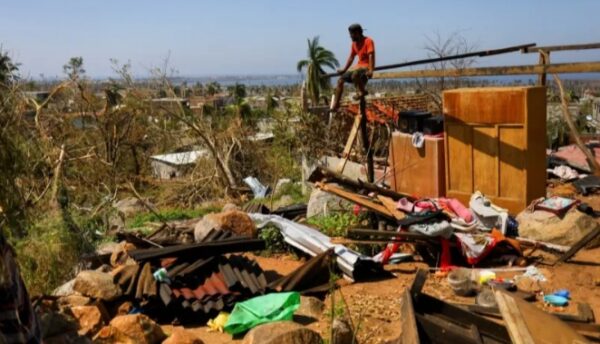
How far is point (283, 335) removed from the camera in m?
5.10

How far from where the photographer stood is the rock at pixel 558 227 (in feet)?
25.7

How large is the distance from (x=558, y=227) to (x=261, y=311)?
4.42 m

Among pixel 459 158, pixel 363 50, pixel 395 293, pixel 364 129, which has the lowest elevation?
pixel 395 293

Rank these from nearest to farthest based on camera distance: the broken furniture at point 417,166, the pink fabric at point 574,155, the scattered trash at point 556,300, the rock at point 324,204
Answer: the scattered trash at point 556,300 < the broken furniture at point 417,166 < the rock at point 324,204 < the pink fabric at point 574,155

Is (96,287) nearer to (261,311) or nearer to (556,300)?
(261,311)

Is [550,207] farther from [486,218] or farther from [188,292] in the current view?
[188,292]

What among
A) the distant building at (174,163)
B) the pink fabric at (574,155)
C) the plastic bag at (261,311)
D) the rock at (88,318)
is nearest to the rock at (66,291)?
the rock at (88,318)

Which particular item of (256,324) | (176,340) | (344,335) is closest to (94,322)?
(176,340)

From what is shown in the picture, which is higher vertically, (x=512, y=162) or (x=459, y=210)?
(x=512, y=162)

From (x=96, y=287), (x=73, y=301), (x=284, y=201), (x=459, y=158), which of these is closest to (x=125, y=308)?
(x=96, y=287)

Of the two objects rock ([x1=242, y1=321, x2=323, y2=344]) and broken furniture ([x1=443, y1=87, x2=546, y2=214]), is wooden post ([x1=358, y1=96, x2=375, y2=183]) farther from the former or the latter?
rock ([x1=242, y1=321, x2=323, y2=344])

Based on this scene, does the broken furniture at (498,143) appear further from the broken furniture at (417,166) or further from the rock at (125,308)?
the rock at (125,308)

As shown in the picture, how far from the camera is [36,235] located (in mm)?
8367

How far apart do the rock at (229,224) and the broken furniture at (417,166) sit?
3.00m
